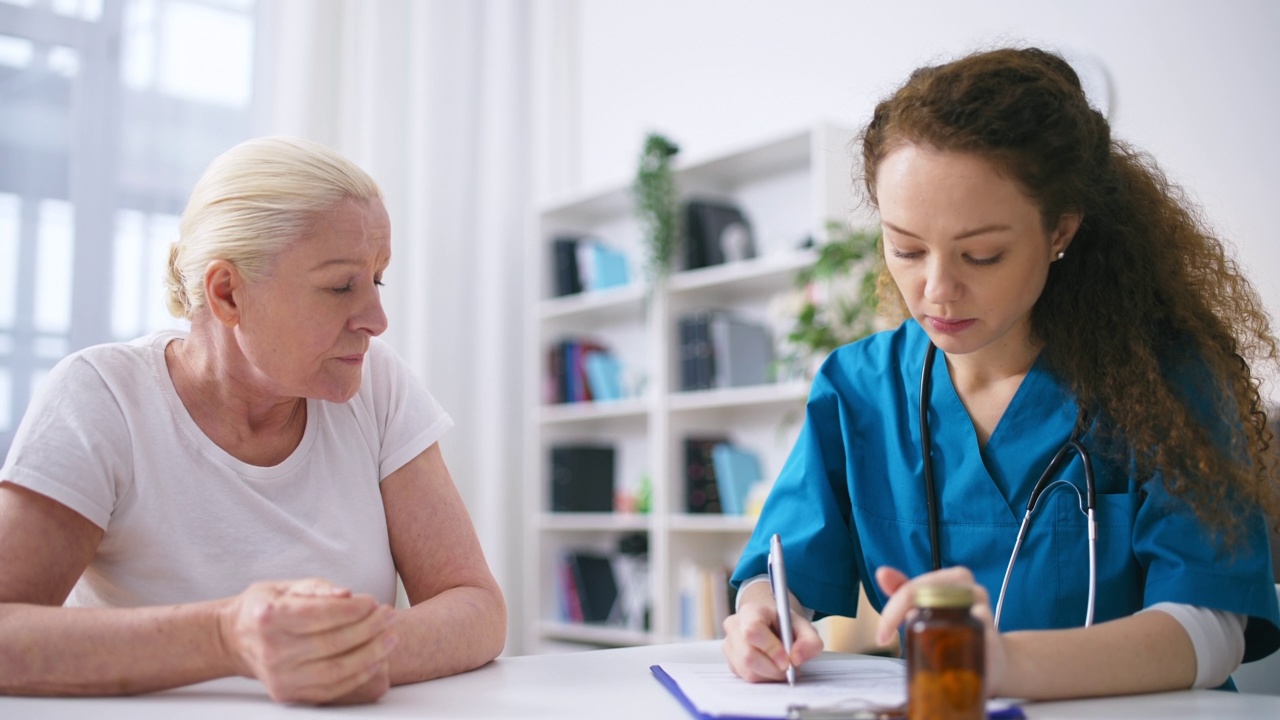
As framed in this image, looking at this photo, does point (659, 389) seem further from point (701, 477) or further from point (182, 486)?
point (182, 486)

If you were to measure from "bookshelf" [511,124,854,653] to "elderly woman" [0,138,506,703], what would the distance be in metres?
1.92

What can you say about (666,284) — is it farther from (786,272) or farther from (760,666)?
(760,666)

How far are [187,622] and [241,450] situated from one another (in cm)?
40

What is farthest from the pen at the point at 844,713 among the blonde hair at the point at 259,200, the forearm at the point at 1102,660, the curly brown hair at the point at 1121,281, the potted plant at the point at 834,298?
the potted plant at the point at 834,298

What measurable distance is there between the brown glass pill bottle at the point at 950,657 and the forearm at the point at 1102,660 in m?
0.26

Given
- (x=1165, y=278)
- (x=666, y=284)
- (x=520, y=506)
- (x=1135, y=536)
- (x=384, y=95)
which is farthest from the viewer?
(x=520, y=506)

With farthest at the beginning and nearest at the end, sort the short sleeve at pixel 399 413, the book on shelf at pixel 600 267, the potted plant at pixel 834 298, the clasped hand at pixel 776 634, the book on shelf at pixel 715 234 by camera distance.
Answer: the book on shelf at pixel 600 267
the book on shelf at pixel 715 234
the potted plant at pixel 834 298
the short sleeve at pixel 399 413
the clasped hand at pixel 776 634

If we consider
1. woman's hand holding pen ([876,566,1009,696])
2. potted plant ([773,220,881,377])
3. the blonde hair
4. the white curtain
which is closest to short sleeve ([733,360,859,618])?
woman's hand holding pen ([876,566,1009,696])

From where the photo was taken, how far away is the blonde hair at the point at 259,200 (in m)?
1.31

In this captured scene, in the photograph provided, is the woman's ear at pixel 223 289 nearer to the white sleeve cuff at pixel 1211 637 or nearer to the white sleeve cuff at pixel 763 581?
the white sleeve cuff at pixel 763 581

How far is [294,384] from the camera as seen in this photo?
4.40ft

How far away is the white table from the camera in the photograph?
913 mm

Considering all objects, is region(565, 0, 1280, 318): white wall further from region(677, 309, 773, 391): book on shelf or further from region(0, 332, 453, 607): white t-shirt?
region(0, 332, 453, 607): white t-shirt

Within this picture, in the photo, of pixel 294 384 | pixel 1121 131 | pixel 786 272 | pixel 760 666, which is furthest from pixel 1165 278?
pixel 786 272
